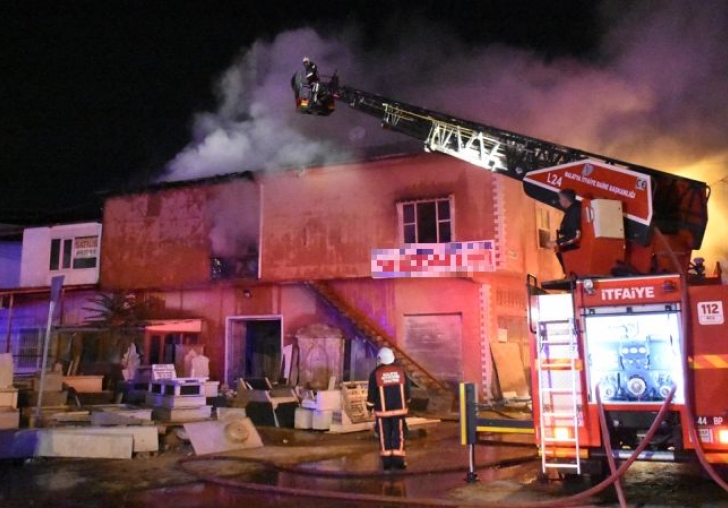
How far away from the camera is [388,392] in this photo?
8.60 metres

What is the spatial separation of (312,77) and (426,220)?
7217 millimetres

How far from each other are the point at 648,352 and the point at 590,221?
1591 mm

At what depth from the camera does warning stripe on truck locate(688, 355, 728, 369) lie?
6.22 metres

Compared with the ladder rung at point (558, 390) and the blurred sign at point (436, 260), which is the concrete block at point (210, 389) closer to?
the blurred sign at point (436, 260)

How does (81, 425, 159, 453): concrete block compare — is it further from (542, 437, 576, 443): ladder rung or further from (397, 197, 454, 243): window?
(397, 197, 454, 243): window

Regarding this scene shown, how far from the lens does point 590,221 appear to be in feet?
24.5

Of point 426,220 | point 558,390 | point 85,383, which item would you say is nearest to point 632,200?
point 558,390

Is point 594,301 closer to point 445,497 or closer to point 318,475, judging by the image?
point 445,497

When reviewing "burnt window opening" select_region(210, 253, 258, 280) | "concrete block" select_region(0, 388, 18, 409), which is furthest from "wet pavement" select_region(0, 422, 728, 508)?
"burnt window opening" select_region(210, 253, 258, 280)

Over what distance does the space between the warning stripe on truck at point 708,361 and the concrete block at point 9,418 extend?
9.70m

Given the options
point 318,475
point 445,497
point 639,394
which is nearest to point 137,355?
point 318,475

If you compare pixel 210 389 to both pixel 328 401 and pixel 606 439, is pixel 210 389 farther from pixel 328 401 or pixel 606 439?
pixel 606 439

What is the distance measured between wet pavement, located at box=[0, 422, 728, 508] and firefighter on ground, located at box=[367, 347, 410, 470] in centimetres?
27

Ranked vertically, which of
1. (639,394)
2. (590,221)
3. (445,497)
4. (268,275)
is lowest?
(445,497)
